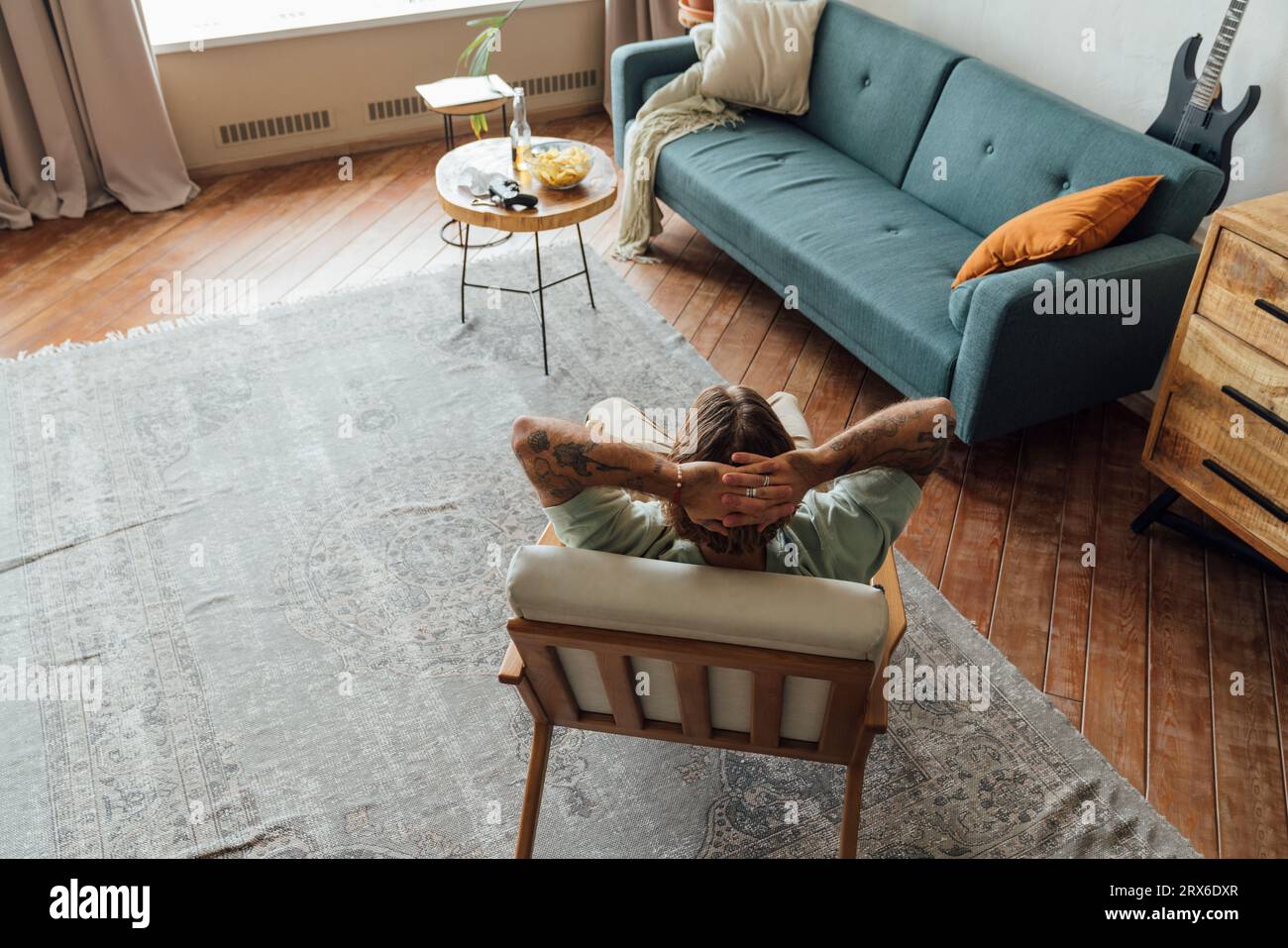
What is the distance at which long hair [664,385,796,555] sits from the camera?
4.84 ft

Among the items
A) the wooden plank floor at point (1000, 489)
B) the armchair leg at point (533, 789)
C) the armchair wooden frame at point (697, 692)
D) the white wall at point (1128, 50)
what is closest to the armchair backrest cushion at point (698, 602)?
the armchair wooden frame at point (697, 692)

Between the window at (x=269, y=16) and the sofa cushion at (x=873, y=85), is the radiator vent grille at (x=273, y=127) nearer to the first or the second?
the window at (x=269, y=16)

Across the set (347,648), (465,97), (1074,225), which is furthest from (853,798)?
(465,97)

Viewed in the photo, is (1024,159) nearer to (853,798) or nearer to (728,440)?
(728,440)

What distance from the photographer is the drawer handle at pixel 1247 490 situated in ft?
7.11

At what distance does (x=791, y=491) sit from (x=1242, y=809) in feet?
4.12

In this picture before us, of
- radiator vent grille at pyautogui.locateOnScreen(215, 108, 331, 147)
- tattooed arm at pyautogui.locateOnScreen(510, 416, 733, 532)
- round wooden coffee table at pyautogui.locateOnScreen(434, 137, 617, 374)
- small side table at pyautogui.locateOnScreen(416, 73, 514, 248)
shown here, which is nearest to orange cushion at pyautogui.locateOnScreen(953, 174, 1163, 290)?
round wooden coffee table at pyautogui.locateOnScreen(434, 137, 617, 374)

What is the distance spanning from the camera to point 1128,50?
9.30ft

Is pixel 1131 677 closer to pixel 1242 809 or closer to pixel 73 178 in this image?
pixel 1242 809

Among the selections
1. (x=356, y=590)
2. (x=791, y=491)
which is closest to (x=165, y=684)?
(x=356, y=590)

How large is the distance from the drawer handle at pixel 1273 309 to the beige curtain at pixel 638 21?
3246 mm

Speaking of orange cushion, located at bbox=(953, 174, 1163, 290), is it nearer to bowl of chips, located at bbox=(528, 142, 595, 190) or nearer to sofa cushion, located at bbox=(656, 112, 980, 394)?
sofa cushion, located at bbox=(656, 112, 980, 394)
